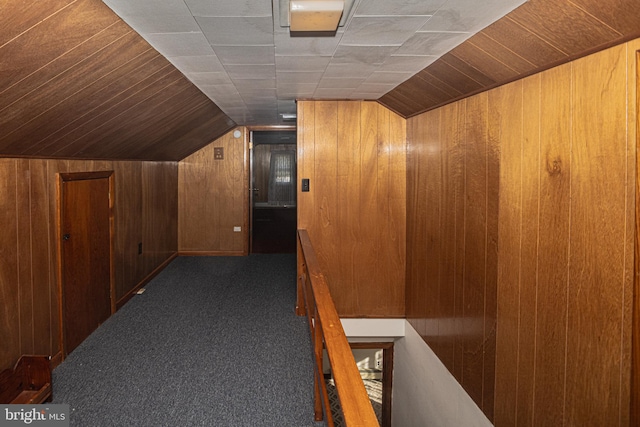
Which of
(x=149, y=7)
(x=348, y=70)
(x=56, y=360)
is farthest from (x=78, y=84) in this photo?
(x=56, y=360)

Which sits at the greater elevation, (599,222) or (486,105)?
(486,105)

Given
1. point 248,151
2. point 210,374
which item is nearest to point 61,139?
point 210,374

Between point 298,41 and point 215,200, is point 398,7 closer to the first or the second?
point 298,41

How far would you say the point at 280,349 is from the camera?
3.39 metres

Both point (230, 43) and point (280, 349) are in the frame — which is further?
point (280, 349)

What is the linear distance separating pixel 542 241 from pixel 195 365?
2322 millimetres

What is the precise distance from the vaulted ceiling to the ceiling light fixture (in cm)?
74

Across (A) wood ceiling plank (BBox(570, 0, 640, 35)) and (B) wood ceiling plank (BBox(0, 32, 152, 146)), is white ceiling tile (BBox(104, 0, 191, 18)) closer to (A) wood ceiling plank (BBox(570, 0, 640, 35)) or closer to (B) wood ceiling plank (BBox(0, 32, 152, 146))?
(B) wood ceiling plank (BBox(0, 32, 152, 146))

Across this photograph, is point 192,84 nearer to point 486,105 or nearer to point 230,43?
point 230,43

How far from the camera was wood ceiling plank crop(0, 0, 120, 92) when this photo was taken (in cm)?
171

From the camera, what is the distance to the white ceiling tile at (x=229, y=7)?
192cm

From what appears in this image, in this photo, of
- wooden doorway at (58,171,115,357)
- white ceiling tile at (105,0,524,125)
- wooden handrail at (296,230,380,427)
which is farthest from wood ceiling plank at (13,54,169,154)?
wooden handrail at (296,230,380,427)

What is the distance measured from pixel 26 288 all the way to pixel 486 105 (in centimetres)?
307

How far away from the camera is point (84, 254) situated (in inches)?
146
